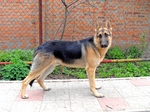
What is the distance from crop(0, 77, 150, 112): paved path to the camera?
14.3 feet

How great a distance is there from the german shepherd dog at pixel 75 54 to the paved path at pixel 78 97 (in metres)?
0.31

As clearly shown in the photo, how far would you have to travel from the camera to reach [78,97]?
4.98 metres

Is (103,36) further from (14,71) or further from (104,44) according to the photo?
(14,71)

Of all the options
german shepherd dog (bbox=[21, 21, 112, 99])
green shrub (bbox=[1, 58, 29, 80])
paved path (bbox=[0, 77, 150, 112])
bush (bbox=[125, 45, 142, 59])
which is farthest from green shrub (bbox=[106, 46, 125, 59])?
green shrub (bbox=[1, 58, 29, 80])

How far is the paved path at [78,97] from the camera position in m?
4.35

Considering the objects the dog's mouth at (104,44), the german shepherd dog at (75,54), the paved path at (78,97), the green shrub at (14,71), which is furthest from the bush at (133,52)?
the green shrub at (14,71)

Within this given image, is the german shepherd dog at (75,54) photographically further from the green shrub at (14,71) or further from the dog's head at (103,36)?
the green shrub at (14,71)

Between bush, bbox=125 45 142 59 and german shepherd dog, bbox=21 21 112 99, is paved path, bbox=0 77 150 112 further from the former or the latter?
bush, bbox=125 45 142 59

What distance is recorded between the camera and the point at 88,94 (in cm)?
519

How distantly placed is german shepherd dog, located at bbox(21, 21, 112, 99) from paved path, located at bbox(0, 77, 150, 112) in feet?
1.03

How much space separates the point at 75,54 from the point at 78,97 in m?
1.07

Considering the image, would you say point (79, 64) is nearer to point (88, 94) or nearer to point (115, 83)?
point (88, 94)

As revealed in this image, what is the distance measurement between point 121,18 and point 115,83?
11.8 feet

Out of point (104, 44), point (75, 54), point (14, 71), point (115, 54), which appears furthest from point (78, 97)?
point (115, 54)
